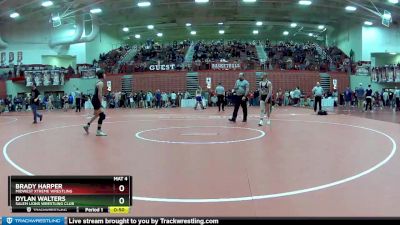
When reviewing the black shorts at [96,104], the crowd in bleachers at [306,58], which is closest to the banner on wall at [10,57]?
the crowd in bleachers at [306,58]

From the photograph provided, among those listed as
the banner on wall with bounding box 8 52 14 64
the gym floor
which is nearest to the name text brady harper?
the gym floor

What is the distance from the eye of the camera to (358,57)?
40.2 metres

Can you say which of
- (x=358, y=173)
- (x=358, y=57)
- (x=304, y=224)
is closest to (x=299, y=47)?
(x=358, y=57)

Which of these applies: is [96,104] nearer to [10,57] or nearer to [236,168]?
[236,168]

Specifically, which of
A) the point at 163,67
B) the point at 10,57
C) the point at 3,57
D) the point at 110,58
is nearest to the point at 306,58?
the point at 163,67

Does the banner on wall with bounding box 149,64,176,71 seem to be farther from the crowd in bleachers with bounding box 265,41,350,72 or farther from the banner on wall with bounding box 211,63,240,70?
the crowd in bleachers with bounding box 265,41,350,72

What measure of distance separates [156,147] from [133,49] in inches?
1454

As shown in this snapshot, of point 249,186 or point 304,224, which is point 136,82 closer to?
point 249,186
